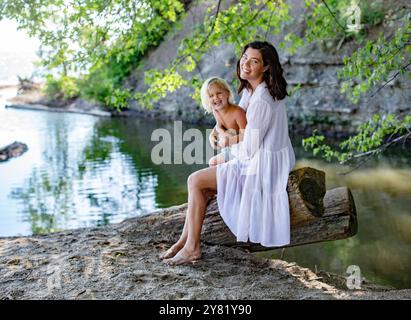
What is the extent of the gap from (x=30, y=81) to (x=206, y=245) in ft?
78.3

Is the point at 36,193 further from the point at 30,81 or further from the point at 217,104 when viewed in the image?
the point at 30,81

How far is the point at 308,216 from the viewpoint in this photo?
391 centimetres

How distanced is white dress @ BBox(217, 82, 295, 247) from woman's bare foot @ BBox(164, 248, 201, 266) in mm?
404

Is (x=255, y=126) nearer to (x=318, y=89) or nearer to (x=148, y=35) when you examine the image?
(x=148, y=35)

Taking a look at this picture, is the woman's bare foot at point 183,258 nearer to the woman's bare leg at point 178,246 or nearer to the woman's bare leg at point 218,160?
the woman's bare leg at point 178,246

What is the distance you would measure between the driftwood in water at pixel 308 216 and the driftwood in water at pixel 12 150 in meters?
9.30

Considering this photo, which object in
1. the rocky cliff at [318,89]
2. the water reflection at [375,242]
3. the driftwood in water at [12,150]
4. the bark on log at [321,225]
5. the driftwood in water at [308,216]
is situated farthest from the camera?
the driftwood in water at [12,150]

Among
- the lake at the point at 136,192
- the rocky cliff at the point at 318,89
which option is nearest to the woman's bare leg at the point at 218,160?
the lake at the point at 136,192

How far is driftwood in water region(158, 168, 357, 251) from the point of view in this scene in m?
3.89

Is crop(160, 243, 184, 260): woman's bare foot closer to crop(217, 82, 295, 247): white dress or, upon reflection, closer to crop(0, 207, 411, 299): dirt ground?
crop(0, 207, 411, 299): dirt ground

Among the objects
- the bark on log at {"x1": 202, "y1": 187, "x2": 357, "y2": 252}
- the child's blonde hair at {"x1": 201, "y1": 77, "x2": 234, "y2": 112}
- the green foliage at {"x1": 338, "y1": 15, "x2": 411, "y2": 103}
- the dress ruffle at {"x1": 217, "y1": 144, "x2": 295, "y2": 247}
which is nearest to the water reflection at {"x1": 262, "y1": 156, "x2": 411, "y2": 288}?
the bark on log at {"x1": 202, "y1": 187, "x2": 357, "y2": 252}

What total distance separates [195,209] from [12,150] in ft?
34.7

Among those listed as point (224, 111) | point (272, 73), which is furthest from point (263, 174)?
point (272, 73)

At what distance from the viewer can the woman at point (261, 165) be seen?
379 centimetres
